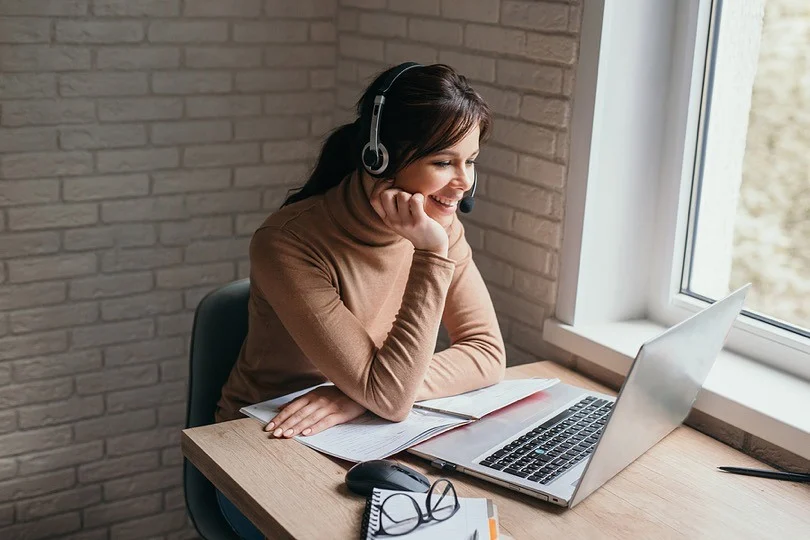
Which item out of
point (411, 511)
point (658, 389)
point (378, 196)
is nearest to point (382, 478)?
point (411, 511)

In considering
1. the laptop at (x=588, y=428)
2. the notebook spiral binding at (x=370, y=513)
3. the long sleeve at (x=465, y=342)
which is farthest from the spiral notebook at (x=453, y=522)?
the long sleeve at (x=465, y=342)

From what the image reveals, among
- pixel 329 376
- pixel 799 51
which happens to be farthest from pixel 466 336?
pixel 799 51

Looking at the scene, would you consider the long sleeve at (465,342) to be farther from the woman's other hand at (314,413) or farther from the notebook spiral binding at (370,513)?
the notebook spiral binding at (370,513)

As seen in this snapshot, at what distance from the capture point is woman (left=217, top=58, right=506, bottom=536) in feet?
5.89

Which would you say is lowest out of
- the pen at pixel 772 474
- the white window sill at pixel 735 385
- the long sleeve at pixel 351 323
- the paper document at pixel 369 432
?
the pen at pixel 772 474

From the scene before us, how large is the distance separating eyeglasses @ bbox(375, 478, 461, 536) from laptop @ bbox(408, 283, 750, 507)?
132mm

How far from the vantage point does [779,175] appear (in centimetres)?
203

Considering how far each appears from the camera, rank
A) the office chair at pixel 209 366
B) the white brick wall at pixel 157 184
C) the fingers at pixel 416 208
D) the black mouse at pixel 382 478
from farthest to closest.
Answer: the white brick wall at pixel 157 184 → the office chair at pixel 209 366 → the fingers at pixel 416 208 → the black mouse at pixel 382 478

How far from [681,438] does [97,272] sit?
1659 millimetres

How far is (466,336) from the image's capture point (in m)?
2.09

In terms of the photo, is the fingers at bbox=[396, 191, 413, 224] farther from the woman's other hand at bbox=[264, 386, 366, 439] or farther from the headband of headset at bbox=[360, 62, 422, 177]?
the woman's other hand at bbox=[264, 386, 366, 439]

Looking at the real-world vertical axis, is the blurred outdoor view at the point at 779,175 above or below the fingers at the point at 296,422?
above

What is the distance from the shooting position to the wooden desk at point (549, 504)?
147 cm

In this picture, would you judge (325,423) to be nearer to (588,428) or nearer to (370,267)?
(370,267)
